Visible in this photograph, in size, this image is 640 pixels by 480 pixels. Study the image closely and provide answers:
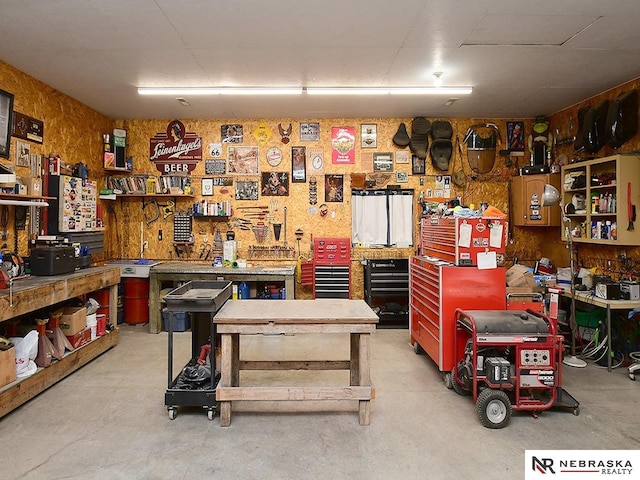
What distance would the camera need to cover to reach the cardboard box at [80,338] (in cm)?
393

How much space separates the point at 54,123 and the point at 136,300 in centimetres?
255

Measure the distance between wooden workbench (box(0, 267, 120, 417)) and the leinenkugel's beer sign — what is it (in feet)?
6.58

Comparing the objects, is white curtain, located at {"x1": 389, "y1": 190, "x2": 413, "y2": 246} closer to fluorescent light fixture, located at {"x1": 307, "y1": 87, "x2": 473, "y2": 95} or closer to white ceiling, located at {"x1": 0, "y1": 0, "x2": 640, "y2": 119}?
white ceiling, located at {"x1": 0, "y1": 0, "x2": 640, "y2": 119}

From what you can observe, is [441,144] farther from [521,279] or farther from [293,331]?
[293,331]

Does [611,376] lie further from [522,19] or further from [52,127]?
[52,127]

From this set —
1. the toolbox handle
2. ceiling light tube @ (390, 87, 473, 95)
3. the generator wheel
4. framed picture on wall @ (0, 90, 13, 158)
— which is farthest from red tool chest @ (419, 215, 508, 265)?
framed picture on wall @ (0, 90, 13, 158)

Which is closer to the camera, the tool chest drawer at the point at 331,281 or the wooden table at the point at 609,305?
the wooden table at the point at 609,305

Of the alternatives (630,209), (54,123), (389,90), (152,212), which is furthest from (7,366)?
(630,209)

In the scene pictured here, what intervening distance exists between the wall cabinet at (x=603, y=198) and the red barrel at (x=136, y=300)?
18.5ft

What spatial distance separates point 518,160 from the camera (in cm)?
605

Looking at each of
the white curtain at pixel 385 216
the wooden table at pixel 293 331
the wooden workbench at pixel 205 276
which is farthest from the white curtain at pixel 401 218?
the wooden table at pixel 293 331

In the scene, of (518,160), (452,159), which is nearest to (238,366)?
(452,159)

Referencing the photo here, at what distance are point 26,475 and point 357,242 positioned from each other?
4.63 meters

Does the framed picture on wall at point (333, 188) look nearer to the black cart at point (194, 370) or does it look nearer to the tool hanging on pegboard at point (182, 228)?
the tool hanging on pegboard at point (182, 228)
